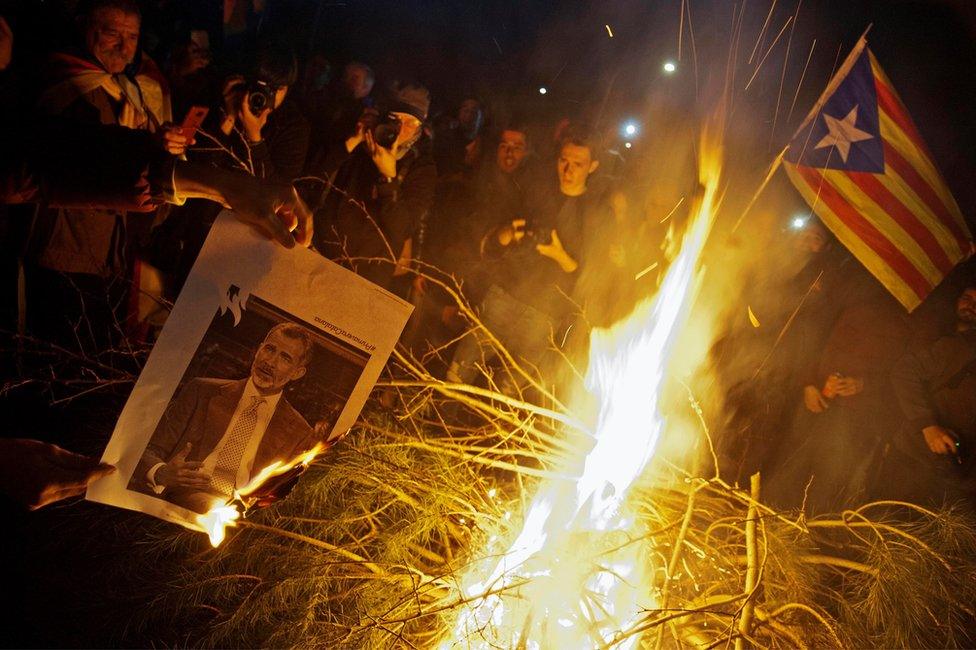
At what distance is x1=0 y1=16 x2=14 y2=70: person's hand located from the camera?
87.7 inches

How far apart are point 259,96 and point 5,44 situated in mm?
1423

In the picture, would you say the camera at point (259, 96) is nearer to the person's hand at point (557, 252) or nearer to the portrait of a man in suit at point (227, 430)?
the person's hand at point (557, 252)

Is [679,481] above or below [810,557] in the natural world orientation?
above

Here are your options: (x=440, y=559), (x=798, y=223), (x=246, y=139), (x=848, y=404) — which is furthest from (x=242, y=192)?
(x=848, y=404)

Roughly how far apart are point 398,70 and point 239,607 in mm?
5830

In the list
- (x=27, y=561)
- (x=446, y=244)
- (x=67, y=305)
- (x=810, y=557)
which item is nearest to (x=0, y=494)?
(x=27, y=561)

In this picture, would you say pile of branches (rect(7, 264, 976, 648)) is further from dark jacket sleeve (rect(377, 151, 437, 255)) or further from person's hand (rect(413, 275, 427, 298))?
dark jacket sleeve (rect(377, 151, 437, 255))

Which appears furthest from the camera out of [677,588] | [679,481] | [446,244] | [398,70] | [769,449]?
[398,70]

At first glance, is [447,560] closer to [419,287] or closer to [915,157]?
[419,287]

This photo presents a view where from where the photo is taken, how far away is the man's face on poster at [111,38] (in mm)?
2770

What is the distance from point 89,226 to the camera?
2727 mm

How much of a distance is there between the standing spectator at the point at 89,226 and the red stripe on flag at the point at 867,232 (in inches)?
150

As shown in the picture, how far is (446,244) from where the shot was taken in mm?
4039

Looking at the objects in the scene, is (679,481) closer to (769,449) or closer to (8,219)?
(769,449)
